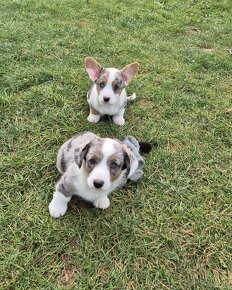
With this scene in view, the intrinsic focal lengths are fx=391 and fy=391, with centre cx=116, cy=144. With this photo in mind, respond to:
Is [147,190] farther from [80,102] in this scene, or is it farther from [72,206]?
[80,102]

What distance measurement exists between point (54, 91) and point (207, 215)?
8.67ft

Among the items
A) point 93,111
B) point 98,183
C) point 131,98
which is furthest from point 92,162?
point 131,98

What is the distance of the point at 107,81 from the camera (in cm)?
456

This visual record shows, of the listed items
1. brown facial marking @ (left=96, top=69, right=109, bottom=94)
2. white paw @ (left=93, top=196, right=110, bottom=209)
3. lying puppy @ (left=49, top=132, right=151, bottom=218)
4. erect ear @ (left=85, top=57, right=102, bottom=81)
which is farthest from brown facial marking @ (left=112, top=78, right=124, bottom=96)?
white paw @ (left=93, top=196, right=110, bottom=209)

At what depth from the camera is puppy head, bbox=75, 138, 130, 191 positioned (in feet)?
10.5

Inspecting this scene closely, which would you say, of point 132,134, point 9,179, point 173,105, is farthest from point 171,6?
point 9,179

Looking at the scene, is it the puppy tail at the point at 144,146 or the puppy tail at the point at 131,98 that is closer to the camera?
the puppy tail at the point at 144,146

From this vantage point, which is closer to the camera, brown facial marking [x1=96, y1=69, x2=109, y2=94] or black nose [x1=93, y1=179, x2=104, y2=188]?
black nose [x1=93, y1=179, x2=104, y2=188]

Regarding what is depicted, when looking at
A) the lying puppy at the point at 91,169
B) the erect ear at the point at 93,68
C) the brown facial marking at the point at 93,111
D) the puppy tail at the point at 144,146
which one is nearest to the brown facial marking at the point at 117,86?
the erect ear at the point at 93,68

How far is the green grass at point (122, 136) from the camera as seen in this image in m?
3.49

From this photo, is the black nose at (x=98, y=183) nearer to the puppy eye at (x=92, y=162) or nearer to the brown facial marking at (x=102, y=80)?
the puppy eye at (x=92, y=162)

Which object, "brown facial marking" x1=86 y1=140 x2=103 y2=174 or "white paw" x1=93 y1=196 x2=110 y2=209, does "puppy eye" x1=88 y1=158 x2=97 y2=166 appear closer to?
"brown facial marking" x1=86 y1=140 x2=103 y2=174

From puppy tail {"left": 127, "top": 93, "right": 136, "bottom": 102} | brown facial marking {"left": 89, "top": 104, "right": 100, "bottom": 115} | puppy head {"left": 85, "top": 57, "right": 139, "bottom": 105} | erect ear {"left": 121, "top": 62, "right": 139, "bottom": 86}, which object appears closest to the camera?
puppy head {"left": 85, "top": 57, "right": 139, "bottom": 105}

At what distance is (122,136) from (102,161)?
1.61 metres
